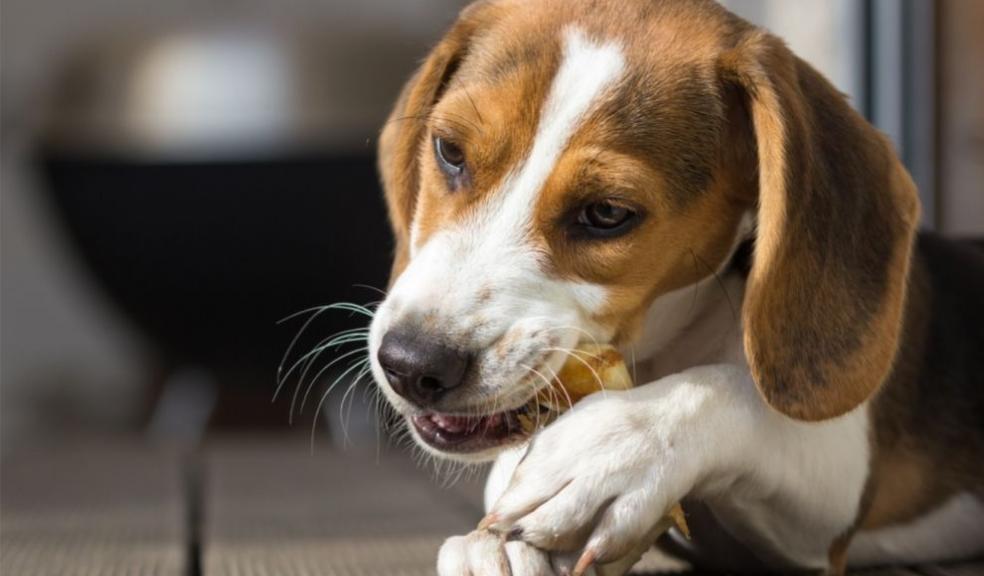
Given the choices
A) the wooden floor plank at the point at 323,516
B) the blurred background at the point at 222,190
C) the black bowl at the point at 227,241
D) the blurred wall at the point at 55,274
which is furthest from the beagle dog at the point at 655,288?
the blurred wall at the point at 55,274

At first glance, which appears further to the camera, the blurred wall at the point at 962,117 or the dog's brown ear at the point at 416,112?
the blurred wall at the point at 962,117

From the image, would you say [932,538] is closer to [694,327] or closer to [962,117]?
[694,327]

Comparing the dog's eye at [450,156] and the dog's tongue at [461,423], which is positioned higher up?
the dog's eye at [450,156]

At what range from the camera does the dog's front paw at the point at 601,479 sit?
5.08 feet

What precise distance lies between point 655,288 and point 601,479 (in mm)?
363

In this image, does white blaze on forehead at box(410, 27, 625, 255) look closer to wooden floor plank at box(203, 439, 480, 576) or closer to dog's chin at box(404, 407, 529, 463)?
dog's chin at box(404, 407, 529, 463)

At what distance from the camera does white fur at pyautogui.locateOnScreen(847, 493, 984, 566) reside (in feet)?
6.82

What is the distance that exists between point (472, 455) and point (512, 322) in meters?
0.18

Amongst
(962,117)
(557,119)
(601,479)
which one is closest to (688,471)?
(601,479)

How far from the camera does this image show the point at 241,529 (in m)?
2.44

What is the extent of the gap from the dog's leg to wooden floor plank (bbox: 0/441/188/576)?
68 centimetres

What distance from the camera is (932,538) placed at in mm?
2109

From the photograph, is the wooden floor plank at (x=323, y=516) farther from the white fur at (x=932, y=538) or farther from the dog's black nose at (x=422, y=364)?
the white fur at (x=932, y=538)

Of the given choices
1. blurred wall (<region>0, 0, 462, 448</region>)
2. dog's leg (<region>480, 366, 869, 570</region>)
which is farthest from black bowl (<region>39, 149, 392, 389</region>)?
dog's leg (<region>480, 366, 869, 570</region>)
